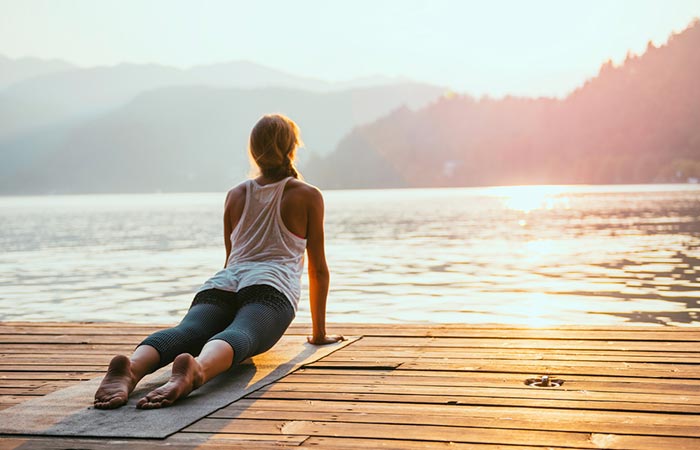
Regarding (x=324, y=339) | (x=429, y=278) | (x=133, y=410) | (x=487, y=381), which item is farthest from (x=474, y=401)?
(x=429, y=278)

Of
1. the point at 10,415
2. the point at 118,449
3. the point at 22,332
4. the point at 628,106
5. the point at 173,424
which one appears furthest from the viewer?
the point at 628,106

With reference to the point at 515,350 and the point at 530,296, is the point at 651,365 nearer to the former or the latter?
the point at 515,350

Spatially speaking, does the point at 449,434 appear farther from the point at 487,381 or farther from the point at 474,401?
the point at 487,381

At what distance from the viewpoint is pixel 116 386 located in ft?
12.3

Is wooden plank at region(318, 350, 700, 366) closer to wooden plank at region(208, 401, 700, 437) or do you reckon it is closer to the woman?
the woman

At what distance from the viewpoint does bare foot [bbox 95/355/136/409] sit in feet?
12.1

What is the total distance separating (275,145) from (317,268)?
81cm

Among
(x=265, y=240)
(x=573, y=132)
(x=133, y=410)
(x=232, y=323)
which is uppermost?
(x=573, y=132)

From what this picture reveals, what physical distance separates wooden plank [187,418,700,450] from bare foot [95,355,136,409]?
473 millimetres

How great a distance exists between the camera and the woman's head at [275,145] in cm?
449

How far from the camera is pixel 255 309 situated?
433 cm

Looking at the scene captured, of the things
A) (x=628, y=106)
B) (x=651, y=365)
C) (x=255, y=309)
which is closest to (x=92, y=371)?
(x=255, y=309)

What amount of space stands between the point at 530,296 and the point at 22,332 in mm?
10464

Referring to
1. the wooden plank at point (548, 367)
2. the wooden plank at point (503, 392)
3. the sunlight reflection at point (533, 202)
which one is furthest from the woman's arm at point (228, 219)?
the sunlight reflection at point (533, 202)
